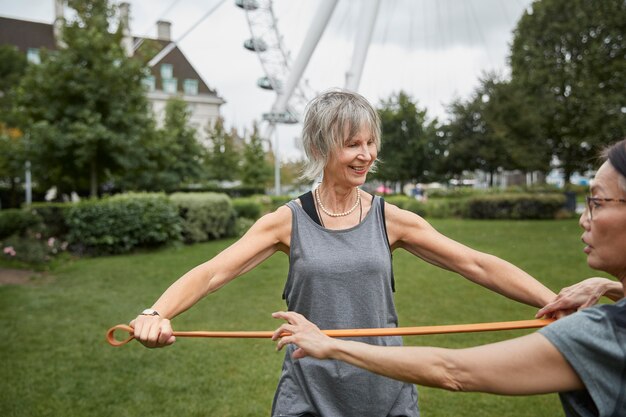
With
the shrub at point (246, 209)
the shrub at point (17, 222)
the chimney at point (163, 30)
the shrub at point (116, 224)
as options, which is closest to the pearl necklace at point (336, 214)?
the shrub at point (116, 224)

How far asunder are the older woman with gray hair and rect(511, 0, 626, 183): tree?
895 inches

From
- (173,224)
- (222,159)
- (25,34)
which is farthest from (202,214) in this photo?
(25,34)

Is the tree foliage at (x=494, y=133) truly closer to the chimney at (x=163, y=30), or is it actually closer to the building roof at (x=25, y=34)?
the chimney at (x=163, y=30)

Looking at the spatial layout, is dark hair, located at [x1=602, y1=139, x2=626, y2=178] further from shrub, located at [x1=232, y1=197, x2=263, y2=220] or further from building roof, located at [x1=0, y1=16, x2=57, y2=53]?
building roof, located at [x1=0, y1=16, x2=57, y2=53]

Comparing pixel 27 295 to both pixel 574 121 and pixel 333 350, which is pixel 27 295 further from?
pixel 574 121

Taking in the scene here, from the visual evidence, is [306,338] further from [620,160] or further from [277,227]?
[620,160]

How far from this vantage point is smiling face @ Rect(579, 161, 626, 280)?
157cm

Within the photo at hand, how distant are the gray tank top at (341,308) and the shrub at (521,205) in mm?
23029

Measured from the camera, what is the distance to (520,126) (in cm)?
2997

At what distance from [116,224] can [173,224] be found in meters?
1.56

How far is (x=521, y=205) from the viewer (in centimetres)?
2405

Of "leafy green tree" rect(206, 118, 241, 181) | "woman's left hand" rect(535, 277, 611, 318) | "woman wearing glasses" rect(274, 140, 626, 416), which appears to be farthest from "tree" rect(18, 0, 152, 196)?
"leafy green tree" rect(206, 118, 241, 181)

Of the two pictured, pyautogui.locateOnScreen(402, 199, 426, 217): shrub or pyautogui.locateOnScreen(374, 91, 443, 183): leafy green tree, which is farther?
pyautogui.locateOnScreen(374, 91, 443, 183): leafy green tree

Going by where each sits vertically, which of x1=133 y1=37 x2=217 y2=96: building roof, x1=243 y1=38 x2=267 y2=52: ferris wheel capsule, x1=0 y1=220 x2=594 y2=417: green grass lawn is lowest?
x1=0 y1=220 x2=594 y2=417: green grass lawn
